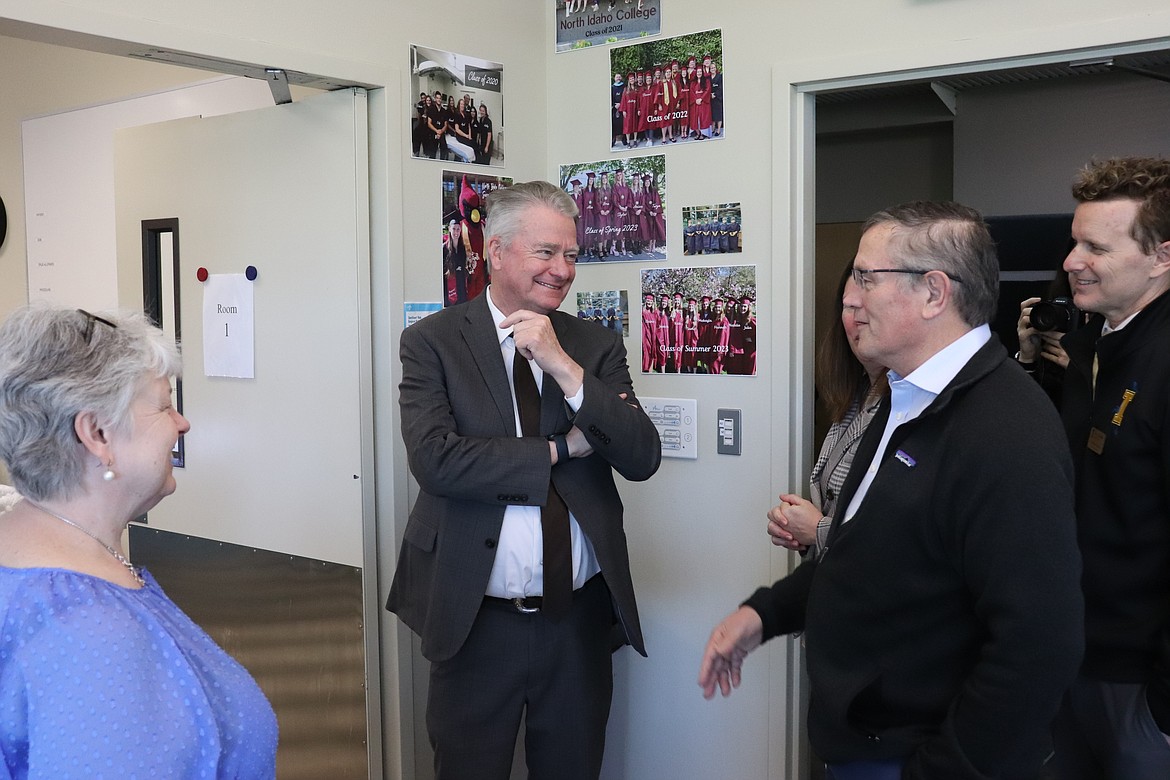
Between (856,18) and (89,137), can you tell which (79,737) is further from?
(89,137)

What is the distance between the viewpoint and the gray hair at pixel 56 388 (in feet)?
4.02

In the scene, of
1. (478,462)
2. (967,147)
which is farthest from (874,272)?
(967,147)

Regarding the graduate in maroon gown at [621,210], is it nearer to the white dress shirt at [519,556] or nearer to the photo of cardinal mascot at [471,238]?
the photo of cardinal mascot at [471,238]

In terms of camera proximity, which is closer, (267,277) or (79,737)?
(79,737)

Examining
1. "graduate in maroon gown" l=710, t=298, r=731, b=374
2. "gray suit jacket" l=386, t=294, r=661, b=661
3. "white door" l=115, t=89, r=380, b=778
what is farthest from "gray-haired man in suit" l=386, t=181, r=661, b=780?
"graduate in maroon gown" l=710, t=298, r=731, b=374

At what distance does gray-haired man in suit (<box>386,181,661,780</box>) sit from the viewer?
2098 millimetres

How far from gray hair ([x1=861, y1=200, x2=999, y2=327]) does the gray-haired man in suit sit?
76 centimetres

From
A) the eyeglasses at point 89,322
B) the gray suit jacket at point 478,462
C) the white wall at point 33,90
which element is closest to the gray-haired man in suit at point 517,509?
the gray suit jacket at point 478,462

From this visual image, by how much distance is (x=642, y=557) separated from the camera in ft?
10.1

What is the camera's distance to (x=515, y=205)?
2281mm

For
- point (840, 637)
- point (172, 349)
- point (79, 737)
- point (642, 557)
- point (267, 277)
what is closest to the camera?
point (79, 737)

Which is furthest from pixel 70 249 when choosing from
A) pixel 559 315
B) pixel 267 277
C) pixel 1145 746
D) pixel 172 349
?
pixel 1145 746

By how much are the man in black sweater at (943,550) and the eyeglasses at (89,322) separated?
112cm

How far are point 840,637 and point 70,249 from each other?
370 centimetres
